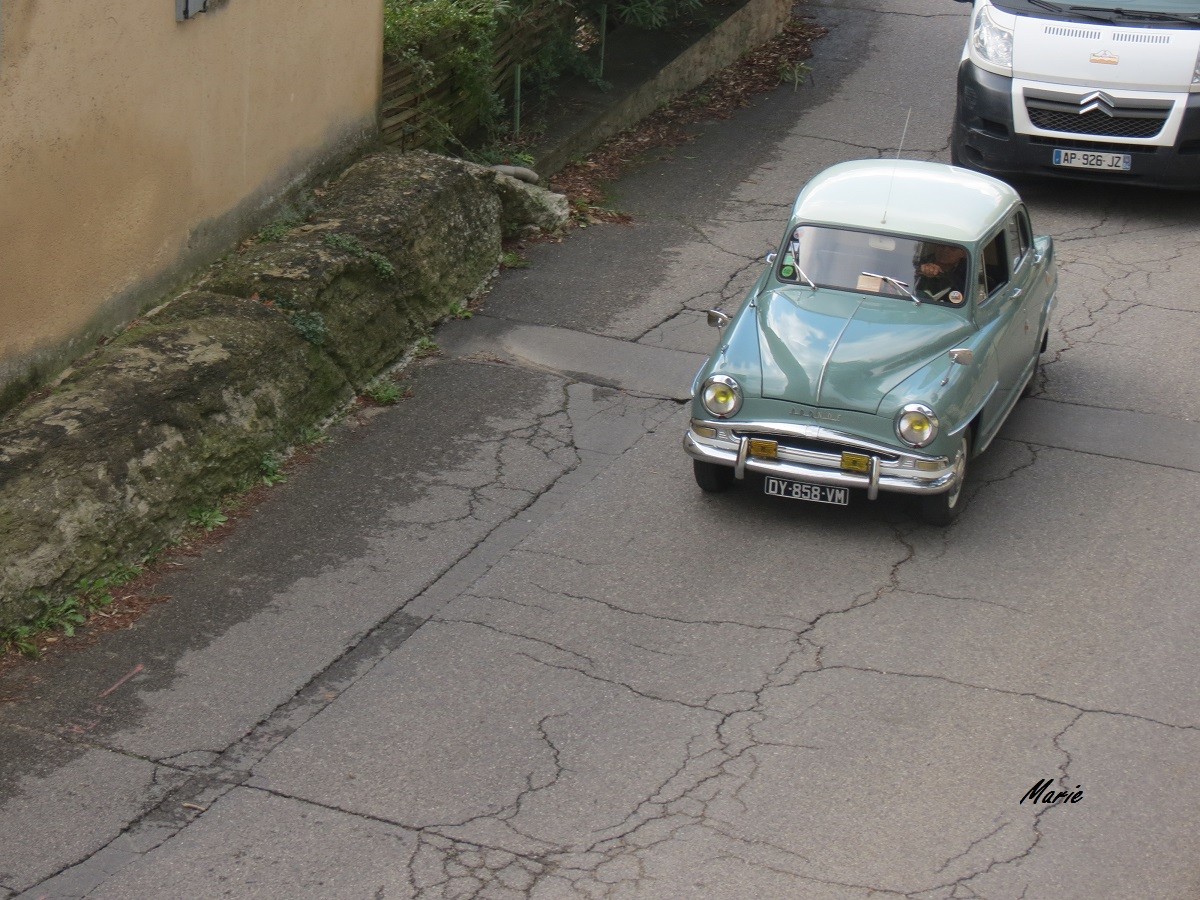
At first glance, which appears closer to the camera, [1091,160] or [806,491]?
[806,491]

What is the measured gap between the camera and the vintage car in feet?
25.9

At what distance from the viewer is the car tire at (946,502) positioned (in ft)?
26.4

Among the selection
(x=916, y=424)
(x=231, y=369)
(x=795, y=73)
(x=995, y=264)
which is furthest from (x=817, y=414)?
(x=795, y=73)

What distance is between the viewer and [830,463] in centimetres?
795

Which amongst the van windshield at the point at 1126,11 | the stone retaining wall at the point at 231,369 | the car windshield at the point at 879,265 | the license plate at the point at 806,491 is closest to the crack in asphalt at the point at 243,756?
the stone retaining wall at the point at 231,369

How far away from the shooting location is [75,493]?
7.36 meters

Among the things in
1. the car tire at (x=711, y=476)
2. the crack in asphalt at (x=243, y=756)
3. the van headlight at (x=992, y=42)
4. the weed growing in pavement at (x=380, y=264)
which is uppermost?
the van headlight at (x=992, y=42)

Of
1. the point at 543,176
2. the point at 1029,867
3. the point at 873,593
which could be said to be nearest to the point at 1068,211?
the point at 543,176

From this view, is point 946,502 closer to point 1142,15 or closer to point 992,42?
point 992,42

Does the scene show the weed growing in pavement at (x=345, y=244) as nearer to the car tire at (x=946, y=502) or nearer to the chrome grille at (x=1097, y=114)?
the car tire at (x=946, y=502)

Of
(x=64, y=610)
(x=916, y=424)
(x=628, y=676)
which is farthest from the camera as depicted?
(x=916, y=424)

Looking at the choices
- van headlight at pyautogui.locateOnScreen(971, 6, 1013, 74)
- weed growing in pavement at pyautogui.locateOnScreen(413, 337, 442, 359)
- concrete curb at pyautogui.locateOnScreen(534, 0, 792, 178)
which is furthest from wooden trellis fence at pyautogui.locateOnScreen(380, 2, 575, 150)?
van headlight at pyautogui.locateOnScreen(971, 6, 1013, 74)

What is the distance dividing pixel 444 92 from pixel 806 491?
596 centimetres

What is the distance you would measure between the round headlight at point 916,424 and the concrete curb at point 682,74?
19.9 ft
